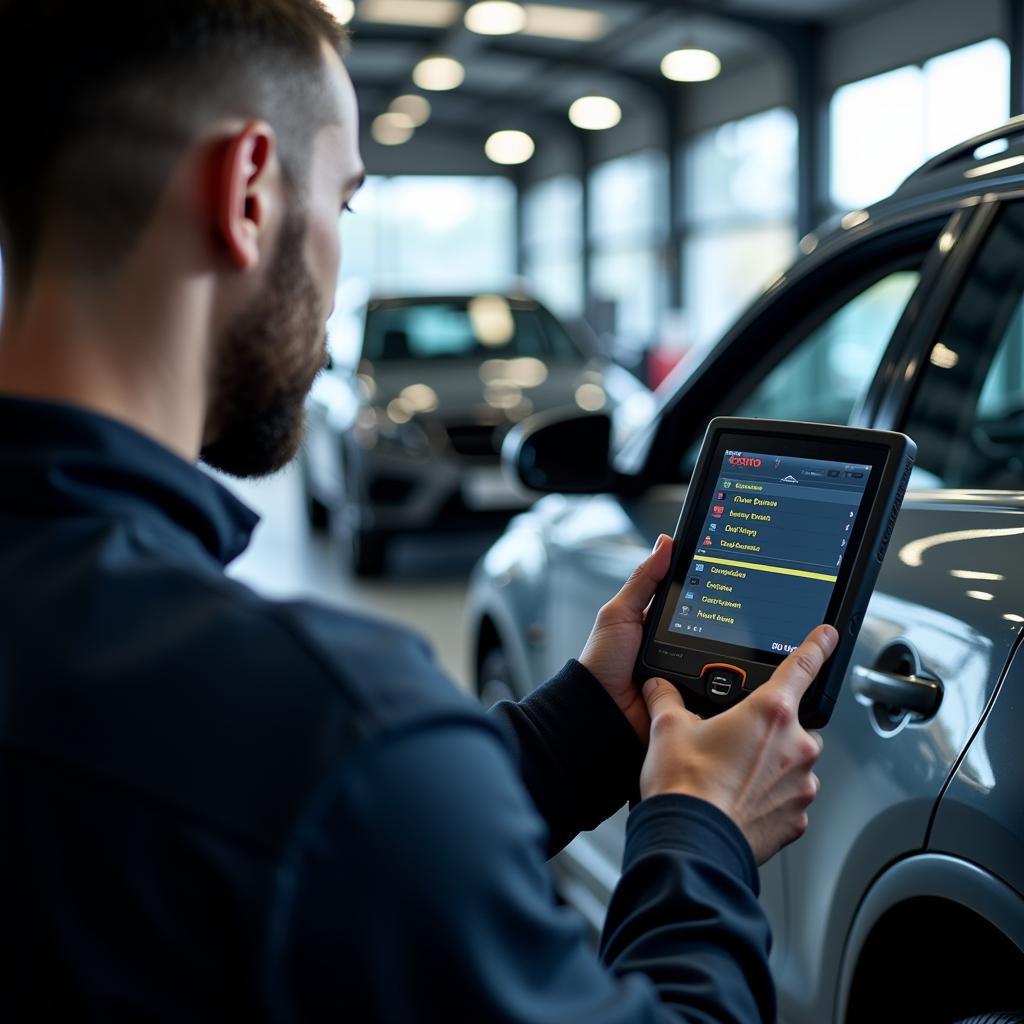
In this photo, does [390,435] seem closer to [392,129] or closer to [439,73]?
[439,73]

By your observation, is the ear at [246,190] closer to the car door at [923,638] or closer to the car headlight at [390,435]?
the car door at [923,638]

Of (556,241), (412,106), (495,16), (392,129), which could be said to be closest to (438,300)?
(495,16)

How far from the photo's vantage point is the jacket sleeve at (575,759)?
127cm

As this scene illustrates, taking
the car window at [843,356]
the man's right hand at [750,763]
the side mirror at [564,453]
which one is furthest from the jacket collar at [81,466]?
the car window at [843,356]

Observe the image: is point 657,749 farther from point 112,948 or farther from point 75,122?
point 75,122

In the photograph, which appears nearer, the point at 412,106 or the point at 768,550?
the point at 768,550

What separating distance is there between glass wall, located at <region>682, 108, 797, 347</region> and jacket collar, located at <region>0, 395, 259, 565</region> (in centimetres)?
1229

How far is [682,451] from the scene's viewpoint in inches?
92.7

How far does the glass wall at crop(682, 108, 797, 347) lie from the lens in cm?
1317

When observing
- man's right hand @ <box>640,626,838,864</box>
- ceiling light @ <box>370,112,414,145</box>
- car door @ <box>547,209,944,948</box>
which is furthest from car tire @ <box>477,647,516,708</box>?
ceiling light @ <box>370,112,414,145</box>

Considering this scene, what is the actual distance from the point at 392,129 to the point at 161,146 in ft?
66.9

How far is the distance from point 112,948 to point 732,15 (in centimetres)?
1205

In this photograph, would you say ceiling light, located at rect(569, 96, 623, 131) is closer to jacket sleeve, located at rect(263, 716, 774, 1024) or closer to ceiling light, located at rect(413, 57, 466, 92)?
ceiling light, located at rect(413, 57, 466, 92)

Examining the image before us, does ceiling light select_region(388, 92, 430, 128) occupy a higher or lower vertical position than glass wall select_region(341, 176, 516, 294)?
higher
